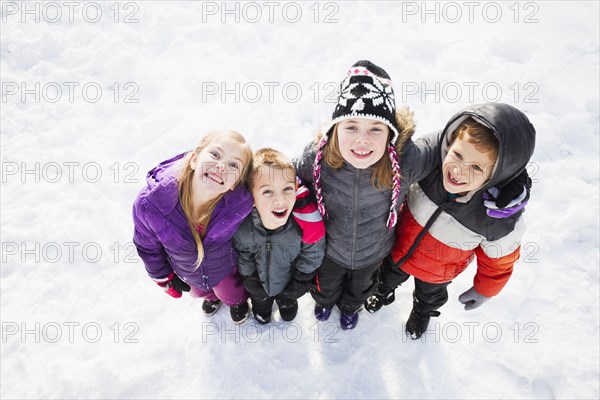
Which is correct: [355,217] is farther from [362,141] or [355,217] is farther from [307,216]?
[362,141]

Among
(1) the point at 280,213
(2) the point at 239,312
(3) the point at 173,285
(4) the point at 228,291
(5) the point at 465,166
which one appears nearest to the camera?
(5) the point at 465,166

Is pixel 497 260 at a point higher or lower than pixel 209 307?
higher

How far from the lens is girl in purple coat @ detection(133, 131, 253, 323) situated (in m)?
1.89

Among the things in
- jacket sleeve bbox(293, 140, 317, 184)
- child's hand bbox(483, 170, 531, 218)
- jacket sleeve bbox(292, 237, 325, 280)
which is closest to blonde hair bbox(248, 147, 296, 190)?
jacket sleeve bbox(293, 140, 317, 184)

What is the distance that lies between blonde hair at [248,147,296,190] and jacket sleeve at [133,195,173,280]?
22.9 inches

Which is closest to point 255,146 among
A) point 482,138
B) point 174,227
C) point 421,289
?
point 174,227

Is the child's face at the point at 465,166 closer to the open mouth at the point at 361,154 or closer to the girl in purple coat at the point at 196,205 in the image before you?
the open mouth at the point at 361,154

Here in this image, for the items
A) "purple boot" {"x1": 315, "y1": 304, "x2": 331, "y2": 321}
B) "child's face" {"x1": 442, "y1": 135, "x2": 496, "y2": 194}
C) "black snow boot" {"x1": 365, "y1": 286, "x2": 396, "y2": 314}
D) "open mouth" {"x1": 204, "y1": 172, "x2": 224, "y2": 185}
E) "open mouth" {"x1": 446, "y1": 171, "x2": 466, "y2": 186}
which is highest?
"child's face" {"x1": 442, "y1": 135, "x2": 496, "y2": 194}

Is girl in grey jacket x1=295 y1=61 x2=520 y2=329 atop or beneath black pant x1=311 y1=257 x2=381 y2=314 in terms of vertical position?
A: atop

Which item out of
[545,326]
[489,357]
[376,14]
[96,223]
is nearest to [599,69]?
[376,14]

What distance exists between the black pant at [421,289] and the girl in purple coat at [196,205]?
124 centimetres

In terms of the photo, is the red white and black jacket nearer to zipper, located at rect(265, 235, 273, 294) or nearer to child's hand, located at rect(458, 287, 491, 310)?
child's hand, located at rect(458, 287, 491, 310)

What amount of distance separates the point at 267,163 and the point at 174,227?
25.2 inches

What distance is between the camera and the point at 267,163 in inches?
77.5
